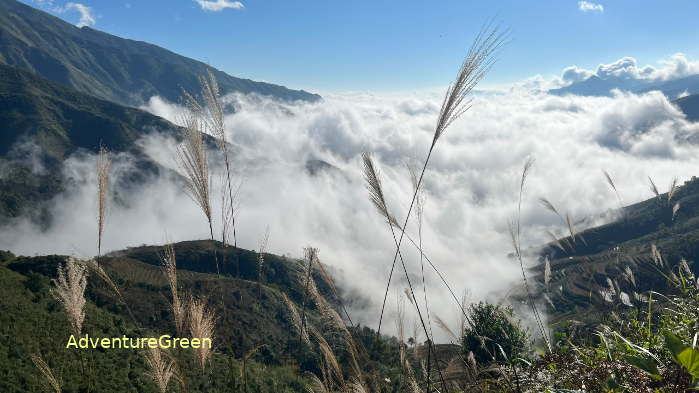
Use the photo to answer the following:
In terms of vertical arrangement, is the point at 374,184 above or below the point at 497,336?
above

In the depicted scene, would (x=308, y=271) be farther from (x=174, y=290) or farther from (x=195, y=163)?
(x=195, y=163)

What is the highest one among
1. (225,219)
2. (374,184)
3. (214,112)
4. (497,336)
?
(214,112)

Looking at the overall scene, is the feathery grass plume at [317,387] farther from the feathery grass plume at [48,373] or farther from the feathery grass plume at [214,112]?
the feathery grass plume at [48,373]

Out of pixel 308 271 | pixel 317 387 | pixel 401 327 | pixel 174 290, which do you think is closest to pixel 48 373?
pixel 174 290

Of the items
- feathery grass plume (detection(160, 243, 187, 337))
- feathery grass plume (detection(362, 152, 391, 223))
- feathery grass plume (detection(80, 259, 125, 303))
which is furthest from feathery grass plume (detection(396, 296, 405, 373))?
feathery grass plume (detection(80, 259, 125, 303))

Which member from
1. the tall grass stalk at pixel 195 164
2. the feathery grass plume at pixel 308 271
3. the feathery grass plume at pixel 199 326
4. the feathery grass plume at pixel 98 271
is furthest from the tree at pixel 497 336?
the feathery grass plume at pixel 98 271

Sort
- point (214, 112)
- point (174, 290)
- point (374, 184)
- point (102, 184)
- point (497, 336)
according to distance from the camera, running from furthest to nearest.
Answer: point (497, 336)
point (214, 112)
point (102, 184)
point (374, 184)
point (174, 290)

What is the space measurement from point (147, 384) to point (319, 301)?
37896 millimetres

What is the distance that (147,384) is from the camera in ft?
110

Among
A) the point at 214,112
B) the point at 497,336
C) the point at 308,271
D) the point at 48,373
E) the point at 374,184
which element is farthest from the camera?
the point at 497,336

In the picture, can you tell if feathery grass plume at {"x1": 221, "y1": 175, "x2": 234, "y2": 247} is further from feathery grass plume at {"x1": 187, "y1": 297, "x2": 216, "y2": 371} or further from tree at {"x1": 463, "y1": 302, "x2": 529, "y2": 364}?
tree at {"x1": 463, "y1": 302, "x2": 529, "y2": 364}

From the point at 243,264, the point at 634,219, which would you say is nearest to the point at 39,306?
the point at 243,264

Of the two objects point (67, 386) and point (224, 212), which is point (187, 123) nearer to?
point (224, 212)

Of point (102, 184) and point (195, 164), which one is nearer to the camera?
point (195, 164)
